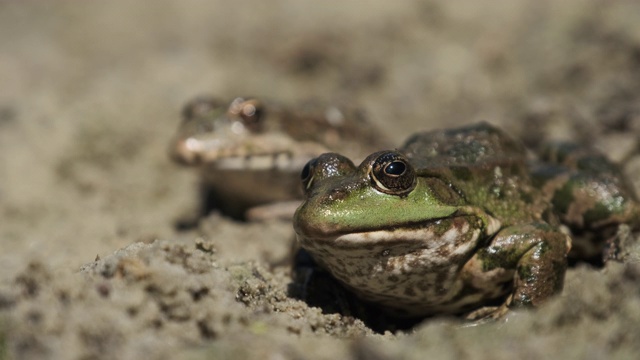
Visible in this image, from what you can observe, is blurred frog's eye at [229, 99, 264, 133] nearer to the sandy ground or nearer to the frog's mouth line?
the sandy ground

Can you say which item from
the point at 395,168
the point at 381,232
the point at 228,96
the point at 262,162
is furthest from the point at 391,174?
the point at 228,96

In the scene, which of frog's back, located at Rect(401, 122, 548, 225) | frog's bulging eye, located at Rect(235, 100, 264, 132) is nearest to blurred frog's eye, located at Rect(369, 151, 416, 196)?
frog's back, located at Rect(401, 122, 548, 225)

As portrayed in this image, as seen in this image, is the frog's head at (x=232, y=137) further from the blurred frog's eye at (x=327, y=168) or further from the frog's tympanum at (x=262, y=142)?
the blurred frog's eye at (x=327, y=168)

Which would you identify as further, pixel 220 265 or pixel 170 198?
pixel 170 198

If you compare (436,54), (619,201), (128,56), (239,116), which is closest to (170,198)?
(239,116)

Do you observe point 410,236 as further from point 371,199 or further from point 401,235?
point 371,199

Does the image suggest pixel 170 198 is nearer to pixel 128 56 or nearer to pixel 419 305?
pixel 128 56
